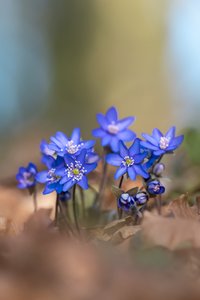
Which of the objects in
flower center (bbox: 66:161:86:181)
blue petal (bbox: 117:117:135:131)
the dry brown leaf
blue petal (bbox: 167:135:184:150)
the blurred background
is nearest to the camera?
the dry brown leaf

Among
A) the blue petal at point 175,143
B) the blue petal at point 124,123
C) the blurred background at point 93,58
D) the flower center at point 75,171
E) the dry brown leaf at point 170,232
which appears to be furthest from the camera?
the blurred background at point 93,58

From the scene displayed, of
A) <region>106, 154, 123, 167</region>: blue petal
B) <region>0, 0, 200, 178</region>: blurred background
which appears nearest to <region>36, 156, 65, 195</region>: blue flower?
<region>106, 154, 123, 167</region>: blue petal

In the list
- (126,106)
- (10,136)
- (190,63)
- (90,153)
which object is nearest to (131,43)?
(190,63)

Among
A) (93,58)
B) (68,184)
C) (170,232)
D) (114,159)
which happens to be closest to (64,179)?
(68,184)

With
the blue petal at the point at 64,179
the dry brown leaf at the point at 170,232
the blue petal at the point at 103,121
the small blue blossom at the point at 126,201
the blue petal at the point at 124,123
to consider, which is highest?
the blue petal at the point at 103,121

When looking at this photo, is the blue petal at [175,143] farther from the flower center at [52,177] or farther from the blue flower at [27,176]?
the blue flower at [27,176]

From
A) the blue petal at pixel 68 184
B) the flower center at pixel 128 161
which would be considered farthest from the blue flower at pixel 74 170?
the flower center at pixel 128 161

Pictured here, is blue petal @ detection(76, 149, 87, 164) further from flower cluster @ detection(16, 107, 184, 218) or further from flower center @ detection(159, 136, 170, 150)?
flower center @ detection(159, 136, 170, 150)
